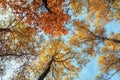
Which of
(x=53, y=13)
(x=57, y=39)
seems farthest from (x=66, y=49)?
(x=53, y=13)

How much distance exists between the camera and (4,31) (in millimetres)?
22312

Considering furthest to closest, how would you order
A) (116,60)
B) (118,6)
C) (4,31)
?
(116,60)
(118,6)
(4,31)

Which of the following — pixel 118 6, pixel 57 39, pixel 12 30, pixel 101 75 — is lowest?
pixel 101 75

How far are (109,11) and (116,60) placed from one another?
15.9 ft

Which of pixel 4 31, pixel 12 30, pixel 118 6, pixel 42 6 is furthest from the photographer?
pixel 118 6

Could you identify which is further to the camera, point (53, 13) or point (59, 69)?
point (59, 69)

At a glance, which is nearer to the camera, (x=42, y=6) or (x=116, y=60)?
(x=42, y=6)

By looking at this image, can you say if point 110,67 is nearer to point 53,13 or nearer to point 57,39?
point 57,39

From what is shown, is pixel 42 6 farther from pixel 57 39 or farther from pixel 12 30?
pixel 57 39

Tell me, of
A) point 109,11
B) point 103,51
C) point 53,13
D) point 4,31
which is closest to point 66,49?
point 103,51

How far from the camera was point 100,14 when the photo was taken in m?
27.0

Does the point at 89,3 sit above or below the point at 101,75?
above

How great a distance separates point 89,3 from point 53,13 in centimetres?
934

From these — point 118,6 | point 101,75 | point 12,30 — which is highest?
point 118,6
